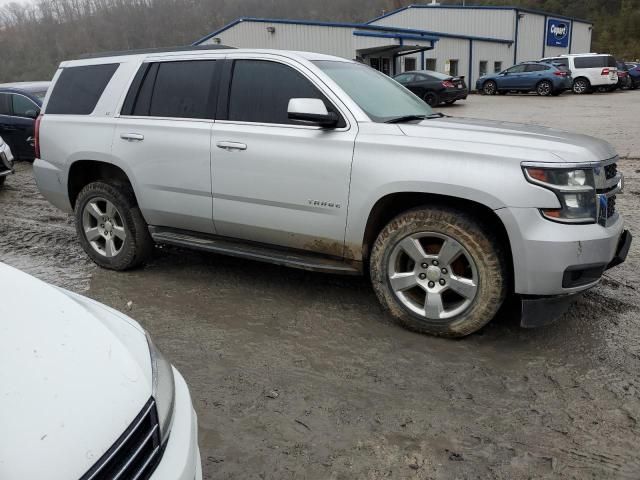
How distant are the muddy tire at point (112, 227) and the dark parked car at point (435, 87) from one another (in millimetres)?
18328

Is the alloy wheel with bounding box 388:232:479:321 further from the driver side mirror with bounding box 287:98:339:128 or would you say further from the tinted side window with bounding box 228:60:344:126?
the tinted side window with bounding box 228:60:344:126

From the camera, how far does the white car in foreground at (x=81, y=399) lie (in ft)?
4.59

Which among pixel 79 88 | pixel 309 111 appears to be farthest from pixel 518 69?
pixel 309 111

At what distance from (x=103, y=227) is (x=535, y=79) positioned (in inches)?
1013

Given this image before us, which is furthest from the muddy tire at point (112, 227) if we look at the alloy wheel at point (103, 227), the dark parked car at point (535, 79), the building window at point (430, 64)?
the building window at point (430, 64)

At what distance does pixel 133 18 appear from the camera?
266ft

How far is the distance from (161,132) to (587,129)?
1171cm

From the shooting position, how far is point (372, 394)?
3.06m

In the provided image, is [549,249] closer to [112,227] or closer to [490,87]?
[112,227]

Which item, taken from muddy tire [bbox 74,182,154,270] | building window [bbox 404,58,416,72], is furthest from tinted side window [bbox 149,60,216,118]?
building window [bbox 404,58,416,72]

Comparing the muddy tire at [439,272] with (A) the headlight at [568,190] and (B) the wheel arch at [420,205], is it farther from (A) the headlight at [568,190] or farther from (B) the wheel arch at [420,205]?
(A) the headlight at [568,190]

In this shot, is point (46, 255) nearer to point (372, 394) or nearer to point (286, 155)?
point (286, 155)

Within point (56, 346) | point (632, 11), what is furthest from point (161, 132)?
point (632, 11)

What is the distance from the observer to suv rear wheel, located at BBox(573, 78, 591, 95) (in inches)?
1067
